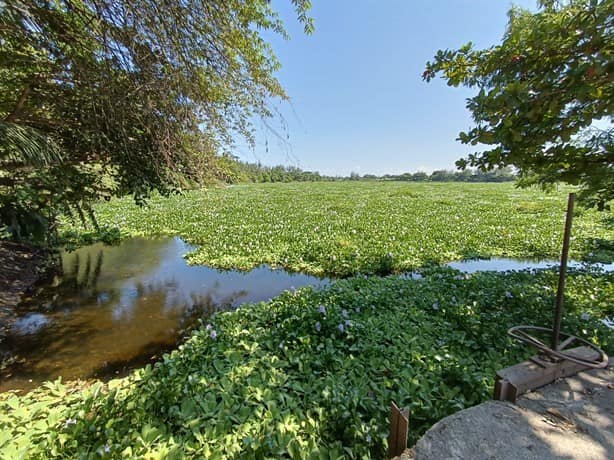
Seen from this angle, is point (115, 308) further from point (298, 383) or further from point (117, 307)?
point (298, 383)

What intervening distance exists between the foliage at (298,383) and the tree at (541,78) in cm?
221

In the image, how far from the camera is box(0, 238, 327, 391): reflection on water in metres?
3.60

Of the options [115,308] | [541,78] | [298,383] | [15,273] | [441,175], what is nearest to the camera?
[541,78]

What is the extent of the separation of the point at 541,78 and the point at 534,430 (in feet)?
8.16

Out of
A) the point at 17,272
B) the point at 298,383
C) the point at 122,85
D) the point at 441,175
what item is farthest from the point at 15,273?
the point at 441,175

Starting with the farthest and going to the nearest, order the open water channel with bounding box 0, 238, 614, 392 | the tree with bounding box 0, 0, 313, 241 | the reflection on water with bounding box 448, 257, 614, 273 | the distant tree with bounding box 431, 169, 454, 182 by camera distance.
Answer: the distant tree with bounding box 431, 169, 454, 182 < the reflection on water with bounding box 448, 257, 614, 273 < the open water channel with bounding box 0, 238, 614, 392 < the tree with bounding box 0, 0, 313, 241

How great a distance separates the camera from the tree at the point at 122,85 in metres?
2.56

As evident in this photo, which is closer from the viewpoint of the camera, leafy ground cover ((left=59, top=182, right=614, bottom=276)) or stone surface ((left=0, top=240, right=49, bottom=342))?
stone surface ((left=0, top=240, right=49, bottom=342))

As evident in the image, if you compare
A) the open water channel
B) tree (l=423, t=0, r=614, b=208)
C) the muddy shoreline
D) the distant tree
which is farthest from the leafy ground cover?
the distant tree

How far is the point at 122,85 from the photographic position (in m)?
2.85

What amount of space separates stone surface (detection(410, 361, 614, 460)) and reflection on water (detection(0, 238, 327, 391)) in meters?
3.67

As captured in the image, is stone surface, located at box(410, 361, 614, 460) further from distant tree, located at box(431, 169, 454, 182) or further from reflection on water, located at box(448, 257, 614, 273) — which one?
distant tree, located at box(431, 169, 454, 182)

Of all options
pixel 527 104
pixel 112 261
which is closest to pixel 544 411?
pixel 527 104

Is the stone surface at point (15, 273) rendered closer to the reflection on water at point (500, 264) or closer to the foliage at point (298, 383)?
the foliage at point (298, 383)
